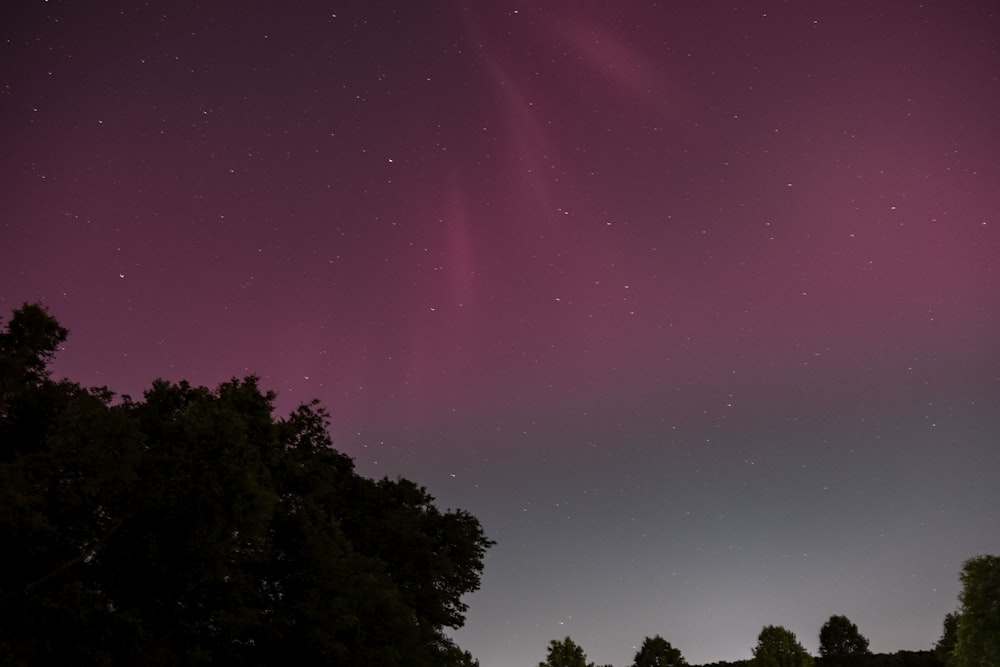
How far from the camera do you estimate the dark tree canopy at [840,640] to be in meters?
105

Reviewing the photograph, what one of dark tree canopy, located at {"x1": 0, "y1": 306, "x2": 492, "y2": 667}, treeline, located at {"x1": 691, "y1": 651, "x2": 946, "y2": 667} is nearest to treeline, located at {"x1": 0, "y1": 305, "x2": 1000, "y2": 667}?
dark tree canopy, located at {"x1": 0, "y1": 306, "x2": 492, "y2": 667}

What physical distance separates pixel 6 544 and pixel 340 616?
39.0 ft

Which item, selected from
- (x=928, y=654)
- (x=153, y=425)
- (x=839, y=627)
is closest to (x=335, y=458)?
(x=153, y=425)

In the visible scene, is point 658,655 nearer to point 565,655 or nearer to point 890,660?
point 565,655

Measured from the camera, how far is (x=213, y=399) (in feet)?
92.0

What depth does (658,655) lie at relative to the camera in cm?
8312

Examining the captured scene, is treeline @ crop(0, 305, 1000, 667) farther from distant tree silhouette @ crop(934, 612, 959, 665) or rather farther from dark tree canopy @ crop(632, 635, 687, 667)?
distant tree silhouette @ crop(934, 612, 959, 665)

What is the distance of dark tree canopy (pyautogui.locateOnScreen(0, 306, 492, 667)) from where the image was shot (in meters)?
21.3

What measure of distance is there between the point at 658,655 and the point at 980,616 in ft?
104

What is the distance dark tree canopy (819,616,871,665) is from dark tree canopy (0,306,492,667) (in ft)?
303

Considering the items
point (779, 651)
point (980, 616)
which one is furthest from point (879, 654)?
point (980, 616)

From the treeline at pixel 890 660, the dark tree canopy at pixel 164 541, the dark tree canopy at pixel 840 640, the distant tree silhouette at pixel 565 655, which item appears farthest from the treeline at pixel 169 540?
the dark tree canopy at pixel 840 640

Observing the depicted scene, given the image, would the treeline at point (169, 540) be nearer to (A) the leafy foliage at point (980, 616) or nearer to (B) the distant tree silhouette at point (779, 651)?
(A) the leafy foliage at point (980, 616)

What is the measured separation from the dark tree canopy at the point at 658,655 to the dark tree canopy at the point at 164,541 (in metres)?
57.4
